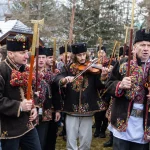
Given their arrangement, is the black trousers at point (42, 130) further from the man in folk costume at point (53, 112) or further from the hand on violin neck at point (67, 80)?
the hand on violin neck at point (67, 80)

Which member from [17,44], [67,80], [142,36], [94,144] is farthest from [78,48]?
[94,144]

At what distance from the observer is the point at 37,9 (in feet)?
81.6

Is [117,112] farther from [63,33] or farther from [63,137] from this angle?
[63,33]

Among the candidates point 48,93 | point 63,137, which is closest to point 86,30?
point 63,137

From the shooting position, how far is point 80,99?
4133 mm

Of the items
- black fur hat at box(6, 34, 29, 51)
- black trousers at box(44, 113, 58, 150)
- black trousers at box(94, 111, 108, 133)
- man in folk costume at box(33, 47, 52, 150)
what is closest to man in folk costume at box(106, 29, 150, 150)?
black fur hat at box(6, 34, 29, 51)

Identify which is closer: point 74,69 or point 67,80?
point 67,80

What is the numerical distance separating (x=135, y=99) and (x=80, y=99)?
1298 millimetres

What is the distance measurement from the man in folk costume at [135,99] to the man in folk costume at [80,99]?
3.59ft

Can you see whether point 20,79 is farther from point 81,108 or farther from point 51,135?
point 51,135

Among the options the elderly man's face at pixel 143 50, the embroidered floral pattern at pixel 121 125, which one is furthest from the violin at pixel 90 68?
the embroidered floral pattern at pixel 121 125

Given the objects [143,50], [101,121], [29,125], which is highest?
[143,50]

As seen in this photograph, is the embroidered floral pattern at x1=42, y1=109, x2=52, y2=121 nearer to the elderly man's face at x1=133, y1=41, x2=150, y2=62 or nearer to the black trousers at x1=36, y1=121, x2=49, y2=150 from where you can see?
the black trousers at x1=36, y1=121, x2=49, y2=150

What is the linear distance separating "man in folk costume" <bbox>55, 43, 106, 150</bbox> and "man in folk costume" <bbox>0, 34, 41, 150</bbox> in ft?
3.27
